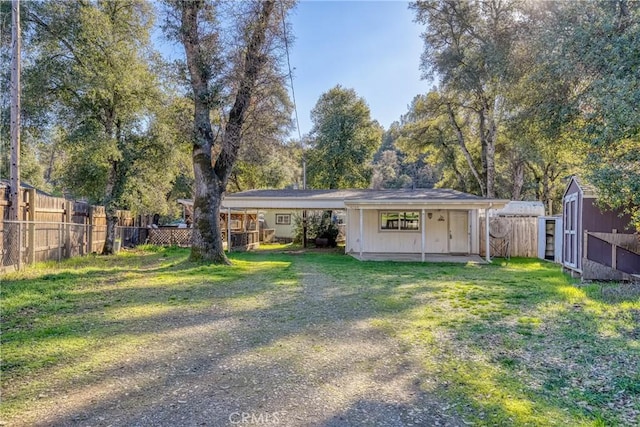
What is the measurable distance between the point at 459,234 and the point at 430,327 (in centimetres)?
1192

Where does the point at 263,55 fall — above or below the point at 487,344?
above

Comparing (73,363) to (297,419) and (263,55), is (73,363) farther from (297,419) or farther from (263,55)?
(263,55)

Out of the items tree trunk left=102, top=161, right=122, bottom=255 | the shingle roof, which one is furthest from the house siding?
tree trunk left=102, top=161, right=122, bottom=255

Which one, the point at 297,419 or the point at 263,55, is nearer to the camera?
the point at 297,419

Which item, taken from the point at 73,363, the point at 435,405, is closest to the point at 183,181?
the point at 73,363

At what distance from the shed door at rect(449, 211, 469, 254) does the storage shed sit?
216 inches

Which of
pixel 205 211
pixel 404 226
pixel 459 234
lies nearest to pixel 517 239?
pixel 459 234

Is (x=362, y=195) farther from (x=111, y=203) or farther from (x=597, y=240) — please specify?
(x=111, y=203)

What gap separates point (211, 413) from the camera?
293cm

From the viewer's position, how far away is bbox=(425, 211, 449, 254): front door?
54.1 ft

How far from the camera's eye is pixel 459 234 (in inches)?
651

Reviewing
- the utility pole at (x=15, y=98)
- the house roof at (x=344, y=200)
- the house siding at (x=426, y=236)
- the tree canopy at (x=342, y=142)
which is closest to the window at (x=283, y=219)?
the tree canopy at (x=342, y=142)

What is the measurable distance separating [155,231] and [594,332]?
19.3 metres

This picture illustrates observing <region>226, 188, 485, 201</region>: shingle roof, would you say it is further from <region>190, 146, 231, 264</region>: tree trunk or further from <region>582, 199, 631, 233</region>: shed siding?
<region>190, 146, 231, 264</region>: tree trunk
